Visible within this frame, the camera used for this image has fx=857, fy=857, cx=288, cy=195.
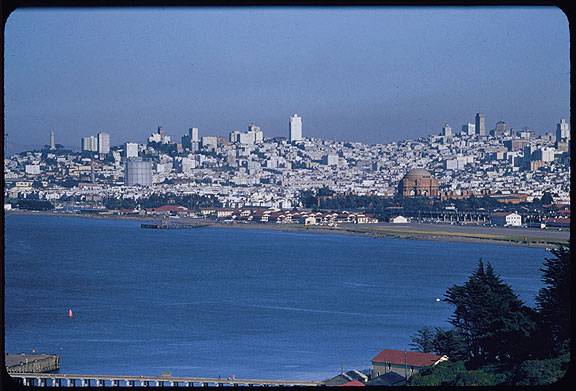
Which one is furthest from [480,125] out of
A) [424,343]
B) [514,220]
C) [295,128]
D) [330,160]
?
[424,343]

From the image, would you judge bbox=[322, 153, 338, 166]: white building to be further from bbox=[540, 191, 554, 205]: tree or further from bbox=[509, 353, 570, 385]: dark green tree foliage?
bbox=[509, 353, 570, 385]: dark green tree foliage

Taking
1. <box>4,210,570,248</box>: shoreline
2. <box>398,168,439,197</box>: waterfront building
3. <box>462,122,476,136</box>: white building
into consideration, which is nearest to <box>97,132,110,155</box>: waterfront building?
<box>4,210,570,248</box>: shoreline

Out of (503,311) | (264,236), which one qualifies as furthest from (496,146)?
(503,311)

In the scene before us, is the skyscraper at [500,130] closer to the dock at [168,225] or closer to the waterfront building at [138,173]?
the dock at [168,225]

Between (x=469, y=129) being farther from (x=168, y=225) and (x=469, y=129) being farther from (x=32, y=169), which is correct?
(x=32, y=169)

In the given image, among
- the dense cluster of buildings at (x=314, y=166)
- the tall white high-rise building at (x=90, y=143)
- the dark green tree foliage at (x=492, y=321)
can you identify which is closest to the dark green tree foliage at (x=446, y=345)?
the dark green tree foliage at (x=492, y=321)

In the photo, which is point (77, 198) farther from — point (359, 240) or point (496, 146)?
point (496, 146)
